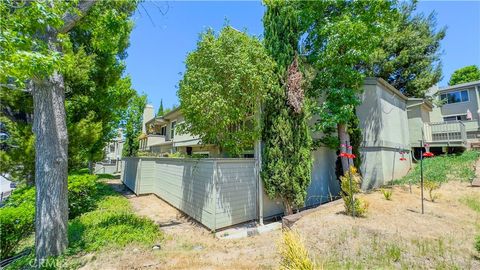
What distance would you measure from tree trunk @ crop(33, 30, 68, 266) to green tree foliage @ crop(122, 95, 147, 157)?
21570mm

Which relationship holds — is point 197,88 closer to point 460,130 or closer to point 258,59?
point 258,59

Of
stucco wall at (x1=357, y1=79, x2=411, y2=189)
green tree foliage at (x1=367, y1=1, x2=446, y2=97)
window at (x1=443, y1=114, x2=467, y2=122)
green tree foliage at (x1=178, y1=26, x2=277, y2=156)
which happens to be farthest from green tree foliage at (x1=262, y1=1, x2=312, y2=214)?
window at (x1=443, y1=114, x2=467, y2=122)

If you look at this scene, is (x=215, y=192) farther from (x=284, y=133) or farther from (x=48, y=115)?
(x=48, y=115)

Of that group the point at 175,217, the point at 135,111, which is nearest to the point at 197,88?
the point at 175,217

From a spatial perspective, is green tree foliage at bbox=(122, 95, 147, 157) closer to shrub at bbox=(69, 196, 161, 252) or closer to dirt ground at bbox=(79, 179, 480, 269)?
shrub at bbox=(69, 196, 161, 252)

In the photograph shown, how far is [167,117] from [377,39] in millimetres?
16174

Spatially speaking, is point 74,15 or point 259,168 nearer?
point 74,15

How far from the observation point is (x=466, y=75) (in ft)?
114

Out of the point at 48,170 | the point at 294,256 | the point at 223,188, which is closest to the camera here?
the point at 294,256

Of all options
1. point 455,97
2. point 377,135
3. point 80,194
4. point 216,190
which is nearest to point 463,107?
point 455,97

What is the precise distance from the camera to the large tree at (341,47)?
9281mm

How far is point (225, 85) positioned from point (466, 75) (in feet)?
151

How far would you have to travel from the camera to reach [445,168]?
41.9 ft

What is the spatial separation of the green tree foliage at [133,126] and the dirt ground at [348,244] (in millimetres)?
22193
